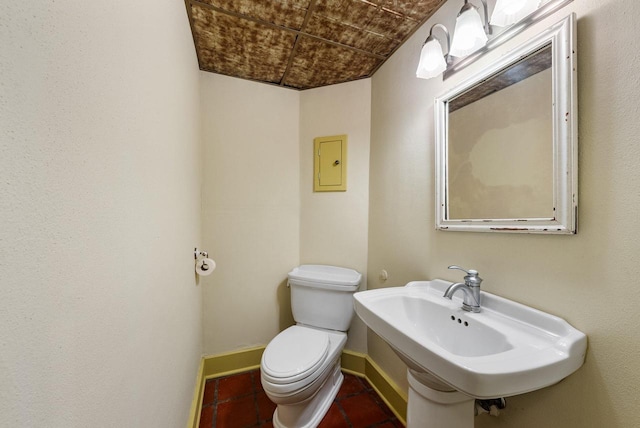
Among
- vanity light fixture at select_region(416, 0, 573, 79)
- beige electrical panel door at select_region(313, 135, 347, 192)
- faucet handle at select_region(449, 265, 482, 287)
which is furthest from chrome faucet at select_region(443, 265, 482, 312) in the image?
beige electrical panel door at select_region(313, 135, 347, 192)

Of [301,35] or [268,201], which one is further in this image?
[268,201]

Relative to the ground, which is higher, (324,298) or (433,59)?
(433,59)

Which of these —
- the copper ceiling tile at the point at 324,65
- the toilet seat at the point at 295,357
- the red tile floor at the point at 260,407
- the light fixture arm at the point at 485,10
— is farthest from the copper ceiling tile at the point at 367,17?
the red tile floor at the point at 260,407

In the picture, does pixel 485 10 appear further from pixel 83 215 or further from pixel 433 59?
pixel 83 215

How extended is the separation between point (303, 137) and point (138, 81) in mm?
1257

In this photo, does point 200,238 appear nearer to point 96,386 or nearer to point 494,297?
point 96,386

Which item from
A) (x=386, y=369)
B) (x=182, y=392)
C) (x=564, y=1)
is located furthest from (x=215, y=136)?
(x=386, y=369)

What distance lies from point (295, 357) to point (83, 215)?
109 cm

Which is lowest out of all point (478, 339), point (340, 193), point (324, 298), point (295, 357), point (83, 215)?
point (295, 357)

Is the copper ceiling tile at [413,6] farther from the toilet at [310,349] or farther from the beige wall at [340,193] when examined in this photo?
the toilet at [310,349]

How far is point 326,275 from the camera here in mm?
1622

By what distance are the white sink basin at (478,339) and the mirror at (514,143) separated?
28 cm

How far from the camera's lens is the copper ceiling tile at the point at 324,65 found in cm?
140

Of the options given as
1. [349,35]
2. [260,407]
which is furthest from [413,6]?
[260,407]
